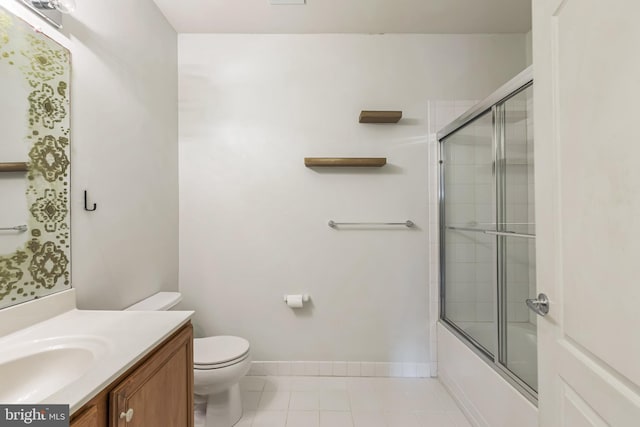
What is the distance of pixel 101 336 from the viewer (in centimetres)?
94

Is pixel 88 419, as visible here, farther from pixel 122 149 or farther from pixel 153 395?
pixel 122 149

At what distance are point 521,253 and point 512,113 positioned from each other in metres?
0.73

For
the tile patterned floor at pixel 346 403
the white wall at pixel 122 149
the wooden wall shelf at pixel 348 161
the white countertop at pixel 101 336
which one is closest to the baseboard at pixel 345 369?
the tile patterned floor at pixel 346 403

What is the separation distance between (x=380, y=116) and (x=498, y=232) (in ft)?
3.50

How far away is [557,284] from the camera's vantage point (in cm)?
83

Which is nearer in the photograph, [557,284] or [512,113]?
[557,284]

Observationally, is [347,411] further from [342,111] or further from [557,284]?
[342,111]

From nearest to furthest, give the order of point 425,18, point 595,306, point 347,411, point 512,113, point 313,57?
1. point 595,306
2. point 512,113
3. point 347,411
4. point 425,18
5. point 313,57

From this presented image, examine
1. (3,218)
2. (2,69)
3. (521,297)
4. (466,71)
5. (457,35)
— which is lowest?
(521,297)

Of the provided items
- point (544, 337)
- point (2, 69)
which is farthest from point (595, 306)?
point (2, 69)

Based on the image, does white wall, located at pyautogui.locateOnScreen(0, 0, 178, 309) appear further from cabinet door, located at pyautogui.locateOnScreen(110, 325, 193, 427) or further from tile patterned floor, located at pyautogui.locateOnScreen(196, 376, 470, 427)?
tile patterned floor, located at pyautogui.locateOnScreen(196, 376, 470, 427)

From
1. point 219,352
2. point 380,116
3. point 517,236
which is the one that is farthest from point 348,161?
point 219,352

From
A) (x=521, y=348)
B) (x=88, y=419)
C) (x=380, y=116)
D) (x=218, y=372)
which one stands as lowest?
(x=218, y=372)

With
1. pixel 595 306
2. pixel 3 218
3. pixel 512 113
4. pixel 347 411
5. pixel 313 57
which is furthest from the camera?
pixel 313 57
